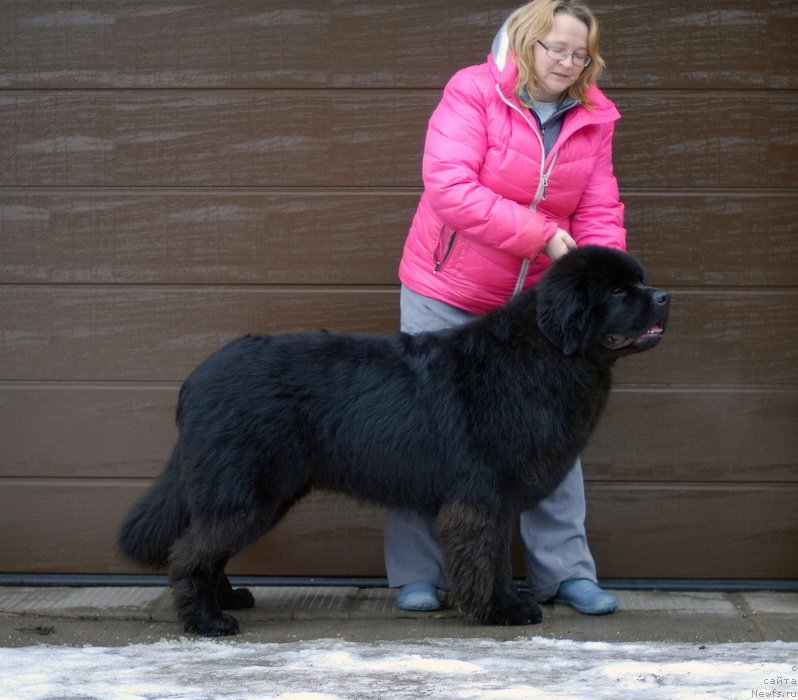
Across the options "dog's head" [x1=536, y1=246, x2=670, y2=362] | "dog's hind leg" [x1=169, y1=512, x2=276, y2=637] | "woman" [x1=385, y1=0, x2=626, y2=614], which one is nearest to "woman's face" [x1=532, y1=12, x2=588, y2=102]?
"woman" [x1=385, y1=0, x2=626, y2=614]

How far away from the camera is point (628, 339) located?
404 centimetres

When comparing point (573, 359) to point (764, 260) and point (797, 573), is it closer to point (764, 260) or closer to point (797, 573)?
point (764, 260)

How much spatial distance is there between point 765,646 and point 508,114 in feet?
6.27

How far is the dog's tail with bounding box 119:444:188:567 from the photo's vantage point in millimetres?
4309

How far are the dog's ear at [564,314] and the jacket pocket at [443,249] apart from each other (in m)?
0.43

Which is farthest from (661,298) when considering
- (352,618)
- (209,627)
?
(209,627)

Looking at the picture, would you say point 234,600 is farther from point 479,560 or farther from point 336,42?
point 336,42

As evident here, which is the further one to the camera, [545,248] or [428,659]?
[545,248]

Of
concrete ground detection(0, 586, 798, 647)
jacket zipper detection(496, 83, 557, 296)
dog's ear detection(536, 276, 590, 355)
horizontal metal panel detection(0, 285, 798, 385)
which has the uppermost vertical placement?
jacket zipper detection(496, 83, 557, 296)

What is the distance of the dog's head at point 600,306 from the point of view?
400cm

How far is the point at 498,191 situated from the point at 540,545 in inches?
51.9

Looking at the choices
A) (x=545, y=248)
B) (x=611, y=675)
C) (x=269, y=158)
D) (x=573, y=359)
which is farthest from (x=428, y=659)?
(x=269, y=158)

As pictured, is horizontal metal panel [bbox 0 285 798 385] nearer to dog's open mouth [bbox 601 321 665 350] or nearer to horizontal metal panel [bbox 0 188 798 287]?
horizontal metal panel [bbox 0 188 798 287]

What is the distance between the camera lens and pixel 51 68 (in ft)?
16.0
